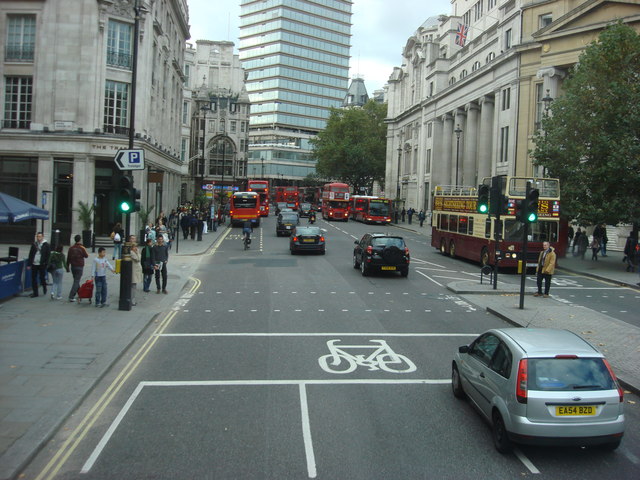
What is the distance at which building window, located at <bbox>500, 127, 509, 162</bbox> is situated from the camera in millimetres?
53281

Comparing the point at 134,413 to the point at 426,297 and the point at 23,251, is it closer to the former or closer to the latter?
the point at 426,297

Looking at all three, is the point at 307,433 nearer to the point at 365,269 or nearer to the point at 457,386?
the point at 457,386

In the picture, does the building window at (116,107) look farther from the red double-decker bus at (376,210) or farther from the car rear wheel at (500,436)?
the red double-decker bus at (376,210)

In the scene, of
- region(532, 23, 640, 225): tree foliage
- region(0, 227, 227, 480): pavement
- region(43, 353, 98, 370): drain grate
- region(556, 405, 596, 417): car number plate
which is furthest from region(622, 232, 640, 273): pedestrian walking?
region(43, 353, 98, 370): drain grate

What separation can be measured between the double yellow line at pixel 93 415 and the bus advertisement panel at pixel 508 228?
45.2ft

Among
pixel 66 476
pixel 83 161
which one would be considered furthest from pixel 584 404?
pixel 83 161

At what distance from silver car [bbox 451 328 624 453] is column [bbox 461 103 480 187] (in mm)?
57190

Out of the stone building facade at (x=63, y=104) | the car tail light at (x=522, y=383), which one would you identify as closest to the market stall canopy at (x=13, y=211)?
the stone building facade at (x=63, y=104)

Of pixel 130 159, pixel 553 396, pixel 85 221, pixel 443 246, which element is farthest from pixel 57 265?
pixel 443 246

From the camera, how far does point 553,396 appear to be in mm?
7129

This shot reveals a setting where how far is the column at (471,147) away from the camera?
6312cm

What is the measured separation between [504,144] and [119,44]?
33.7 meters

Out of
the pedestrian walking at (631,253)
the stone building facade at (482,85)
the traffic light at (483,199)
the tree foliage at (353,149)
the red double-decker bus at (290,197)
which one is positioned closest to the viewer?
the traffic light at (483,199)

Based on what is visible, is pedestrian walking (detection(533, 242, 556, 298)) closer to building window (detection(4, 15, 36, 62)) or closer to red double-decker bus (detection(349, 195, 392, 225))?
building window (detection(4, 15, 36, 62))
